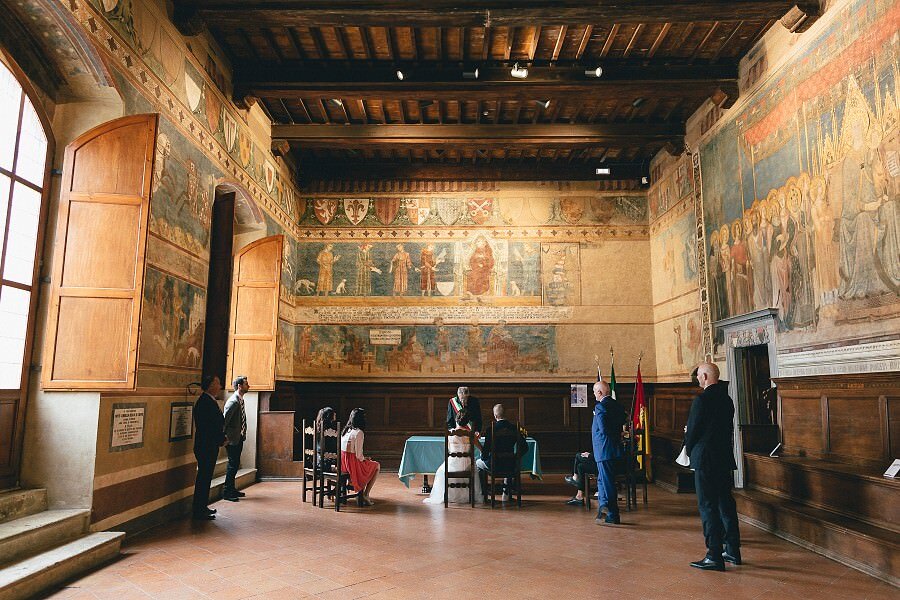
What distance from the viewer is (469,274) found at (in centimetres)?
1390

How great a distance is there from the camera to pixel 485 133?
11992mm

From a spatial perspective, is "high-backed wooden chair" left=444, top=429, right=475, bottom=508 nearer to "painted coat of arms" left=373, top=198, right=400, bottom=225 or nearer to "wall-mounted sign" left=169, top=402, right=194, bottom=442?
"wall-mounted sign" left=169, top=402, right=194, bottom=442

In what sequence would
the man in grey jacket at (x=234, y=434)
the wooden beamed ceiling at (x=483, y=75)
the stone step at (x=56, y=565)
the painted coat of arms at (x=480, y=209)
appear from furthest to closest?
the painted coat of arms at (x=480, y=209) → the man in grey jacket at (x=234, y=434) → the wooden beamed ceiling at (x=483, y=75) → the stone step at (x=56, y=565)

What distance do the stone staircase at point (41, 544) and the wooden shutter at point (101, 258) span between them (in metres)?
1.15

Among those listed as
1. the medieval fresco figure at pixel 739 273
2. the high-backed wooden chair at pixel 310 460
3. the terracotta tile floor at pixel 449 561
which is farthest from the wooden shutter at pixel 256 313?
the medieval fresco figure at pixel 739 273

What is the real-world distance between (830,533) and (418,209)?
10723 mm

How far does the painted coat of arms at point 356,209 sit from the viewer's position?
1418 cm

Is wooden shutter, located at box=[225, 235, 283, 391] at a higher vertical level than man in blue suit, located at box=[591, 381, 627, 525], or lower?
higher

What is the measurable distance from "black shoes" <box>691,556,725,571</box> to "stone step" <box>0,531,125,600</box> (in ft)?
18.1

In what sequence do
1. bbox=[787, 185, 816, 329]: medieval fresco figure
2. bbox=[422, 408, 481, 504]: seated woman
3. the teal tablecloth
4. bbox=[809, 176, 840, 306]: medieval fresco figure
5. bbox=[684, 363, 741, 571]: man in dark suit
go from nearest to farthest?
bbox=[684, 363, 741, 571]: man in dark suit → bbox=[809, 176, 840, 306]: medieval fresco figure → bbox=[787, 185, 816, 329]: medieval fresco figure → bbox=[422, 408, 481, 504]: seated woman → the teal tablecloth

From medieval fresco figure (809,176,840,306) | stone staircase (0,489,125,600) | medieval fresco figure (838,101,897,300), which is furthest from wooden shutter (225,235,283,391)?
medieval fresco figure (838,101,897,300)

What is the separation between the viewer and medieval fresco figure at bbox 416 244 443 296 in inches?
547

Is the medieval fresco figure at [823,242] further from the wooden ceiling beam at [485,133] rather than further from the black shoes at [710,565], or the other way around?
the wooden ceiling beam at [485,133]

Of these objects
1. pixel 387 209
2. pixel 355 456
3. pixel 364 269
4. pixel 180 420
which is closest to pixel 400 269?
pixel 364 269
